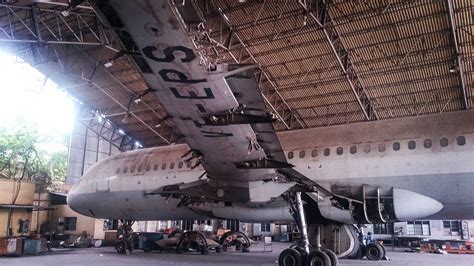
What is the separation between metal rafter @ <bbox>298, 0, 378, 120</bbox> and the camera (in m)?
19.6

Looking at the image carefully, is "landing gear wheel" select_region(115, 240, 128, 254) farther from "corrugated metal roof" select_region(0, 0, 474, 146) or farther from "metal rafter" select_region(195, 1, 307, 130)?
"metal rafter" select_region(195, 1, 307, 130)

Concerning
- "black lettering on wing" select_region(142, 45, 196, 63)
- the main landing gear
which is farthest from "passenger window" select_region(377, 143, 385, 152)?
"black lettering on wing" select_region(142, 45, 196, 63)

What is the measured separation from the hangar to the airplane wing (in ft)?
13.0

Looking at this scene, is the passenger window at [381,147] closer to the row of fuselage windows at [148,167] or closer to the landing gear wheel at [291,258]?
the landing gear wheel at [291,258]

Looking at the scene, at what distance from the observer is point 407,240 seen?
1270 inches

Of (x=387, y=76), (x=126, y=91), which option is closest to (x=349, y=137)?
(x=387, y=76)

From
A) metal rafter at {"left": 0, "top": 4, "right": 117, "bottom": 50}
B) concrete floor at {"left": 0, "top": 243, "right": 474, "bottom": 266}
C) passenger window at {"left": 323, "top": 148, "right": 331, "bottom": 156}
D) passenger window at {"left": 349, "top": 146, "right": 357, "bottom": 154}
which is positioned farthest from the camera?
metal rafter at {"left": 0, "top": 4, "right": 117, "bottom": 50}

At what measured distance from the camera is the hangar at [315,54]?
63.8ft

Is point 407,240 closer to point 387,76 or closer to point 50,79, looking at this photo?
point 387,76

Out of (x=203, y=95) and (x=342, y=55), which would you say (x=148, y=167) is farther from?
(x=342, y=55)

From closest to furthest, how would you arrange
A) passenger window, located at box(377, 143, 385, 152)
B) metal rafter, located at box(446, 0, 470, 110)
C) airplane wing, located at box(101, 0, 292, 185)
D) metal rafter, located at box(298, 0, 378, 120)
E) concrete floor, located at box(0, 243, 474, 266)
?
airplane wing, located at box(101, 0, 292, 185) < passenger window, located at box(377, 143, 385, 152) < concrete floor, located at box(0, 243, 474, 266) < metal rafter, located at box(446, 0, 470, 110) < metal rafter, located at box(298, 0, 378, 120)

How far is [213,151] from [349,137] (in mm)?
5106

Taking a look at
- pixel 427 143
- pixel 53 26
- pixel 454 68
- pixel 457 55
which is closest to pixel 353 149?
pixel 427 143

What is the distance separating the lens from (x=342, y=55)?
906 inches
